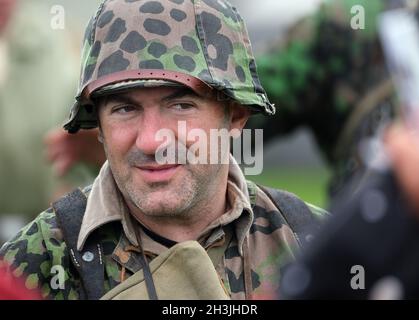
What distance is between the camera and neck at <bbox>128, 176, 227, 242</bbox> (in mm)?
3828

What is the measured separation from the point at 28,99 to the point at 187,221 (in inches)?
177

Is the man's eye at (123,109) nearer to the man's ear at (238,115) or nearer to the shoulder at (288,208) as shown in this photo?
the man's ear at (238,115)

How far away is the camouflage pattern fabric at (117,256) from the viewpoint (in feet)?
12.1

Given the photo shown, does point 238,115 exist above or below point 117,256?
above

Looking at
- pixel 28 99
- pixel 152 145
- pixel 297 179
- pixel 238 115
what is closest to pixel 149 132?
pixel 152 145

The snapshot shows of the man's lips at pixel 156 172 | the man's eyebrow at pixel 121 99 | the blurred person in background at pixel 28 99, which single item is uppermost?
the man's eyebrow at pixel 121 99

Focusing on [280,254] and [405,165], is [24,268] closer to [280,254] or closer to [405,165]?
[280,254]

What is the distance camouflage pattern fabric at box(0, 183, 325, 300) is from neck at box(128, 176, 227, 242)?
4 centimetres

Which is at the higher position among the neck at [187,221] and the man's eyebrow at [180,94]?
the man's eyebrow at [180,94]

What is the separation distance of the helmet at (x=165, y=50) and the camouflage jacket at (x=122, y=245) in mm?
331

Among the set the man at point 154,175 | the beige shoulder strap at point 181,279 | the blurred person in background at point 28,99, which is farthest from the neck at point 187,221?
the blurred person in background at point 28,99

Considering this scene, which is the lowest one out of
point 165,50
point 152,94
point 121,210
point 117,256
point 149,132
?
point 117,256

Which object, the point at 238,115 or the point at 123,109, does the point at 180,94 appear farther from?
the point at 238,115

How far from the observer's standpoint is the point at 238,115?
4.07 meters
